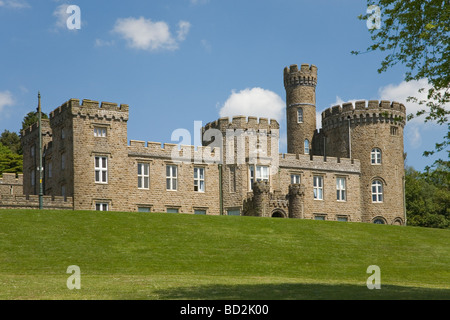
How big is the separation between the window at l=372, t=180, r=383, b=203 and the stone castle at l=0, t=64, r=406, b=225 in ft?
0.28

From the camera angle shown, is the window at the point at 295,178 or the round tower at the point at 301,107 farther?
the round tower at the point at 301,107

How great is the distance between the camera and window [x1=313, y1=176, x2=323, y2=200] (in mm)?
57344

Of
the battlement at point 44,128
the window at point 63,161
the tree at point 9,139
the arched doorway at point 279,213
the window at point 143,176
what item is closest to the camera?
the window at point 63,161

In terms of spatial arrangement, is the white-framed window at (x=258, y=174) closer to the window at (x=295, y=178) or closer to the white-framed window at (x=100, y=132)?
the window at (x=295, y=178)

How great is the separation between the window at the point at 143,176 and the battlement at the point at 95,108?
3848 mm

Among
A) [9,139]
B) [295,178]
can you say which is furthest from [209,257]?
[9,139]

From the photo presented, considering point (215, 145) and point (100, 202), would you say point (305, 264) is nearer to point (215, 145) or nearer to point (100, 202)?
point (100, 202)

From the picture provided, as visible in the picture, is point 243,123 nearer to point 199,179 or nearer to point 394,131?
point 199,179

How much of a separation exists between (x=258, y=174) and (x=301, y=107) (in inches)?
517

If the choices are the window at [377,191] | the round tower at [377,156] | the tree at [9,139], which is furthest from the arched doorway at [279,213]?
the tree at [9,139]

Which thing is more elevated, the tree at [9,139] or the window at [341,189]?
the tree at [9,139]

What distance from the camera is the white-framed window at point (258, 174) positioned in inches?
2117
